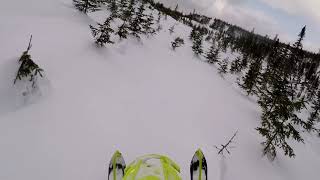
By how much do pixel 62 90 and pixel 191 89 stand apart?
36.7 ft

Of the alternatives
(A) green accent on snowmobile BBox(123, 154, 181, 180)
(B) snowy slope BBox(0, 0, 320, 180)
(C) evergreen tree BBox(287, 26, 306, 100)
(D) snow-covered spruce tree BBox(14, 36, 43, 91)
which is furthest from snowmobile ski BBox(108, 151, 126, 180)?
(C) evergreen tree BBox(287, 26, 306, 100)

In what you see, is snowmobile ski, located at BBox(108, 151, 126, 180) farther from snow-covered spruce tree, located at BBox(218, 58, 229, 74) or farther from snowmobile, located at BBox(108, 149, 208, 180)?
snow-covered spruce tree, located at BBox(218, 58, 229, 74)

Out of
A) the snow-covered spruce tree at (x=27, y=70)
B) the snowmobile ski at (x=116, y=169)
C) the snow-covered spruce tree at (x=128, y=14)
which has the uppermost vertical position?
the snow-covered spruce tree at (x=128, y=14)

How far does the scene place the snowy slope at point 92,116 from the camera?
6742 mm

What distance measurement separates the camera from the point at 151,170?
4676 mm

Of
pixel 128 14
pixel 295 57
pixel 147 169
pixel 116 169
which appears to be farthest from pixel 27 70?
pixel 295 57

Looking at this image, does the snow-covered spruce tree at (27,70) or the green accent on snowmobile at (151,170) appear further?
the snow-covered spruce tree at (27,70)

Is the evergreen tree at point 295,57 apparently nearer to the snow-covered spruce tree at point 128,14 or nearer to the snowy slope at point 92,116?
the snowy slope at point 92,116

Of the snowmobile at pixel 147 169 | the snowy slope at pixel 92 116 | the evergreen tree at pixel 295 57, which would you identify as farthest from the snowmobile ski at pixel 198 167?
the evergreen tree at pixel 295 57

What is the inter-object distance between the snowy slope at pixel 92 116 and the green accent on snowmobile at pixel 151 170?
86.9 inches

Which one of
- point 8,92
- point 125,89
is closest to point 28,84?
point 8,92

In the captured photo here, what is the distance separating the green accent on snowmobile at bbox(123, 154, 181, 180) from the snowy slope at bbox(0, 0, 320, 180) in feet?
7.25

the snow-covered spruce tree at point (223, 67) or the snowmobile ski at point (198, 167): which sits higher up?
the snow-covered spruce tree at point (223, 67)

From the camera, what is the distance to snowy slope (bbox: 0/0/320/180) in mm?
6742
